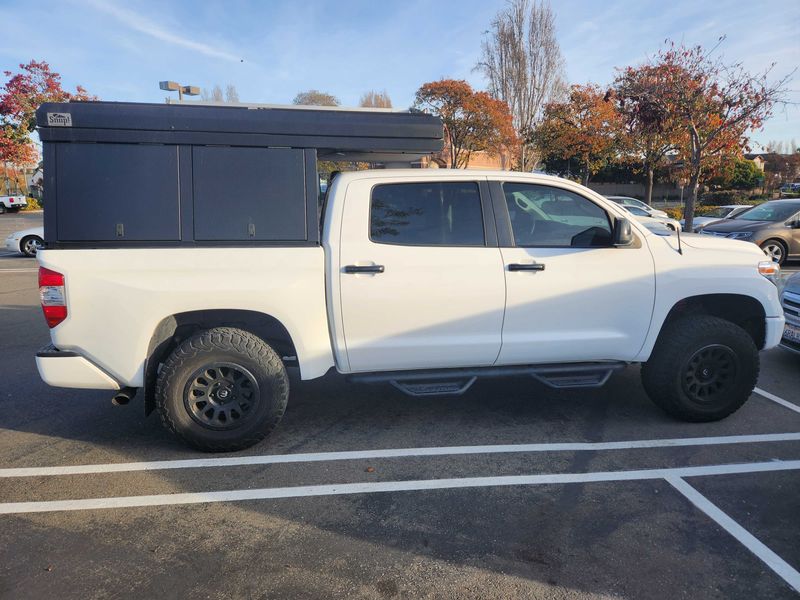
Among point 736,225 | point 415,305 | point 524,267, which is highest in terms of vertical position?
point 736,225

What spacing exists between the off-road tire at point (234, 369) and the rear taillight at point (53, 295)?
714mm

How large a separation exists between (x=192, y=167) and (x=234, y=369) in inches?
53.6

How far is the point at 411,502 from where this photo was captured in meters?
3.46

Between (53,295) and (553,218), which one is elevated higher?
(553,218)

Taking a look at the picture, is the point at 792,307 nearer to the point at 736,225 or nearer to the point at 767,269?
the point at 767,269

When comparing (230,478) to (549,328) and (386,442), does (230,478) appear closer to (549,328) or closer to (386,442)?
(386,442)

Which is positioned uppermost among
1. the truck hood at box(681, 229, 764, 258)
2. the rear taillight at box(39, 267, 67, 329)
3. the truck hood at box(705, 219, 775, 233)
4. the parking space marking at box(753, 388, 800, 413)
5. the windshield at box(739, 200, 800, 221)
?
the windshield at box(739, 200, 800, 221)

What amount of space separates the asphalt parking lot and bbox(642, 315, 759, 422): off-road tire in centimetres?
18

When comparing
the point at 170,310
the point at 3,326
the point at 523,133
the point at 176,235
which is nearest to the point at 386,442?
the point at 170,310

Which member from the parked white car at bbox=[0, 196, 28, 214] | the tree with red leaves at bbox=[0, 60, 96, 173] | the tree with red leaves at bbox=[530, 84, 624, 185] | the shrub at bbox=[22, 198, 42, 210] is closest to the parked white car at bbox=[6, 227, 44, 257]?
the tree with red leaves at bbox=[0, 60, 96, 173]

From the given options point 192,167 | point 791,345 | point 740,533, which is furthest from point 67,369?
point 791,345

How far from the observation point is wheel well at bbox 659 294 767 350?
469 centimetres

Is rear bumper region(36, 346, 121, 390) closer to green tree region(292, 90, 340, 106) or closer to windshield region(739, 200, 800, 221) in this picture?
windshield region(739, 200, 800, 221)

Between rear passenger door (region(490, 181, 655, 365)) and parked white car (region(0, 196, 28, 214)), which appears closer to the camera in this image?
rear passenger door (region(490, 181, 655, 365))
